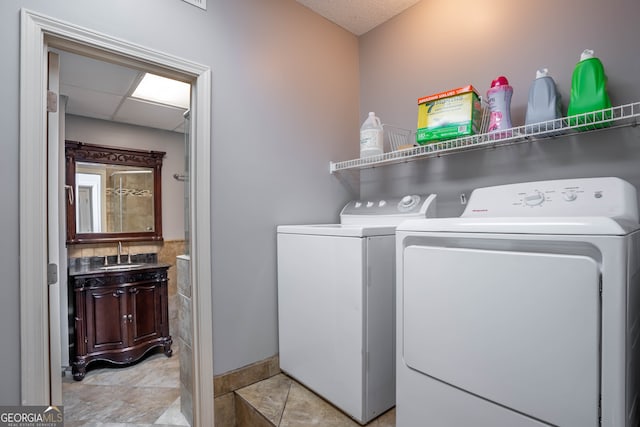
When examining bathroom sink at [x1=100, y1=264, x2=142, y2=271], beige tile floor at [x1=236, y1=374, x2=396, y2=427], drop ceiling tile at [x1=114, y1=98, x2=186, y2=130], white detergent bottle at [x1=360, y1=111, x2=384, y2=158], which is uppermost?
drop ceiling tile at [x1=114, y1=98, x2=186, y2=130]

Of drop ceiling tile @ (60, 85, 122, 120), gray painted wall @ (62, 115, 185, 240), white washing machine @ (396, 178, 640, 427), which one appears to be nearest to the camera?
white washing machine @ (396, 178, 640, 427)

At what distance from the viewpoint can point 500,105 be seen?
4.90 feet

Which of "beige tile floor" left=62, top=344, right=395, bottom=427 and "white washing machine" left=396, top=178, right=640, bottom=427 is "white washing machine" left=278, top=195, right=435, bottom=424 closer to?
"beige tile floor" left=62, top=344, right=395, bottom=427

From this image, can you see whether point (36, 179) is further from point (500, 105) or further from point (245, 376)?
point (500, 105)

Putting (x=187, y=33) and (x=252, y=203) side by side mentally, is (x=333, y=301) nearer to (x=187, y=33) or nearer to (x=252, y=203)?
(x=252, y=203)

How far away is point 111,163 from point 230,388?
107 inches

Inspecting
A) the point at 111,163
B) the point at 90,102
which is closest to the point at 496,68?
the point at 90,102

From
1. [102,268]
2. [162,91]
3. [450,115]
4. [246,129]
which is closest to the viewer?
[450,115]

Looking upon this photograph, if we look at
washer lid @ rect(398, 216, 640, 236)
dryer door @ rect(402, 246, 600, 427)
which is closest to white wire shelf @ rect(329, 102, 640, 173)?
washer lid @ rect(398, 216, 640, 236)

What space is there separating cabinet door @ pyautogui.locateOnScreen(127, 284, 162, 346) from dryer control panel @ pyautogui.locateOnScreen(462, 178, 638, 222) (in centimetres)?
291

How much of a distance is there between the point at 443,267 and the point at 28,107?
164cm

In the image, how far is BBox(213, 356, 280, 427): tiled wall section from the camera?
1658 mm

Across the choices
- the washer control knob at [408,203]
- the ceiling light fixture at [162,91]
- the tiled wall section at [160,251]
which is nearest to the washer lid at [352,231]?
the washer control knob at [408,203]

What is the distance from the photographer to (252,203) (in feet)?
5.97
